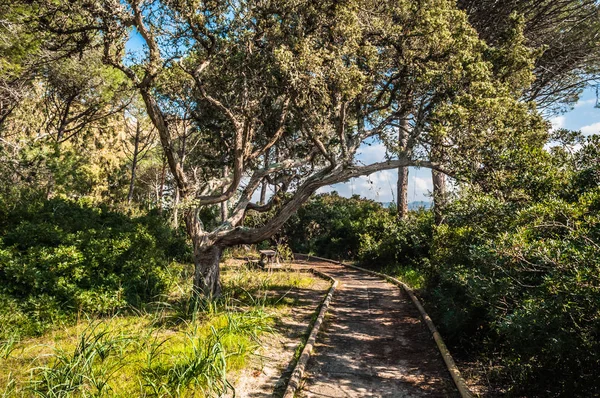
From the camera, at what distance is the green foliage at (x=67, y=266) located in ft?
24.8

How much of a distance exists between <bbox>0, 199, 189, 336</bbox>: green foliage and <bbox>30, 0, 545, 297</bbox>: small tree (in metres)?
1.51

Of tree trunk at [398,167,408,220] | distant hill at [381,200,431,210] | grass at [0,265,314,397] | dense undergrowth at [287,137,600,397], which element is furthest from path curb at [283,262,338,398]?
tree trunk at [398,167,408,220]

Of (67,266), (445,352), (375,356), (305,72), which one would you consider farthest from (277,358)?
(305,72)

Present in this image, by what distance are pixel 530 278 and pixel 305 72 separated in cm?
646

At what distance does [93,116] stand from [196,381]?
23616 millimetres

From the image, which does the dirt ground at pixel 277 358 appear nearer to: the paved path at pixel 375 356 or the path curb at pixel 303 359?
the path curb at pixel 303 359

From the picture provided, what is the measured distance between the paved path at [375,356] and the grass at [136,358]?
1363mm

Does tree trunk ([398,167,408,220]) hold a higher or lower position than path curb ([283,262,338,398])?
higher

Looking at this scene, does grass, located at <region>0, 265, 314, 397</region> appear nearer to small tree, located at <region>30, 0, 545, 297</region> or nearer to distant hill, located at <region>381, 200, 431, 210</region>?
small tree, located at <region>30, 0, 545, 297</region>

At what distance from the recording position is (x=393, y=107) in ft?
44.7

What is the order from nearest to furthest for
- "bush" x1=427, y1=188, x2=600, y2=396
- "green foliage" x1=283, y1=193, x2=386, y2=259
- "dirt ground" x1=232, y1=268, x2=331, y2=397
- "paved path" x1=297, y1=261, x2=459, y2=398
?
"bush" x1=427, y1=188, x2=600, y2=396 < "dirt ground" x1=232, y1=268, x2=331, y2=397 < "paved path" x1=297, y1=261, x2=459, y2=398 < "green foliage" x1=283, y1=193, x2=386, y2=259

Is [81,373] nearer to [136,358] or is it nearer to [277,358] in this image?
[136,358]

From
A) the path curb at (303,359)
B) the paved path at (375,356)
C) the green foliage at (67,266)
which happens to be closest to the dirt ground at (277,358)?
the path curb at (303,359)

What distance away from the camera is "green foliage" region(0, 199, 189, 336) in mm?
7570
